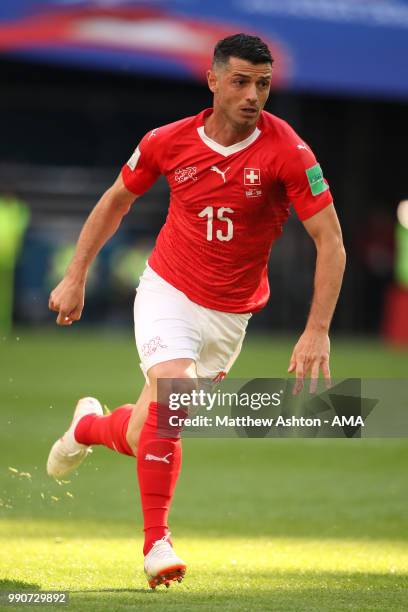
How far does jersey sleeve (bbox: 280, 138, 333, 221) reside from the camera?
5.21 metres

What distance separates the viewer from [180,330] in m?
5.43

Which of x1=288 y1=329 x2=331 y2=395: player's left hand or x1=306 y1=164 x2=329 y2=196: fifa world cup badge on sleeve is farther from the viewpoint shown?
x1=306 y1=164 x2=329 y2=196: fifa world cup badge on sleeve

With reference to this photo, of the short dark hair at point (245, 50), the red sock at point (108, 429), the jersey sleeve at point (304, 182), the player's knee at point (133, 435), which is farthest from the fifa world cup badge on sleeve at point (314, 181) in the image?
the red sock at point (108, 429)

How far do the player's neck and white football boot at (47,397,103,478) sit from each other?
1.71 meters

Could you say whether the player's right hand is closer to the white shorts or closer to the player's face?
the white shorts

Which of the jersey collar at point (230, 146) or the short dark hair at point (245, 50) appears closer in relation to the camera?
the short dark hair at point (245, 50)

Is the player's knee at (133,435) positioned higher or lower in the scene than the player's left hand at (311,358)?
lower

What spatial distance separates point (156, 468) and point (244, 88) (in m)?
1.65

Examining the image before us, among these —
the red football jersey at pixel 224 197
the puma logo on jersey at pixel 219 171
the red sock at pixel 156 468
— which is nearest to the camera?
the red sock at pixel 156 468

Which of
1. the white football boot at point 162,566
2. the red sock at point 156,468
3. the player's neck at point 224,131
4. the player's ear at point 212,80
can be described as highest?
the player's ear at point 212,80

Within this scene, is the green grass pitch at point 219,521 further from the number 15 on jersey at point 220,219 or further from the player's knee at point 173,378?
the number 15 on jersey at point 220,219

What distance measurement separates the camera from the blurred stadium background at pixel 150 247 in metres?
6.64

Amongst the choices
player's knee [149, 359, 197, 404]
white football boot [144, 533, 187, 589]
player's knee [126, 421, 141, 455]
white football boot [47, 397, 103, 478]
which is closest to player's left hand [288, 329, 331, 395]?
player's knee [149, 359, 197, 404]

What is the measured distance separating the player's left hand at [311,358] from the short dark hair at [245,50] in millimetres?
1175
